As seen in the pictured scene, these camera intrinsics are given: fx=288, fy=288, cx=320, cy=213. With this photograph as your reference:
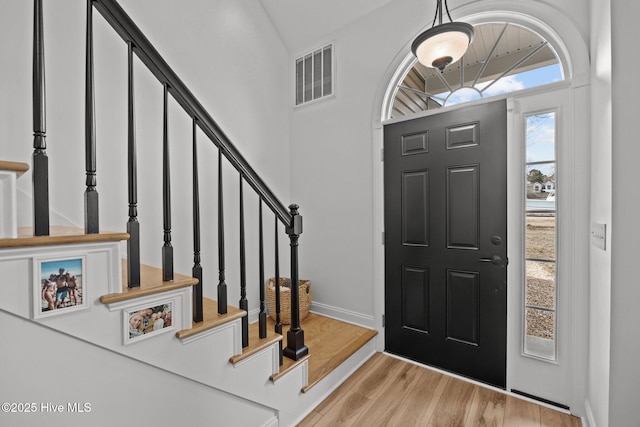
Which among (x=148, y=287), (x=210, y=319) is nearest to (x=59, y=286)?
(x=148, y=287)

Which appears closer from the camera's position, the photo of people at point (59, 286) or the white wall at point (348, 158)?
the photo of people at point (59, 286)

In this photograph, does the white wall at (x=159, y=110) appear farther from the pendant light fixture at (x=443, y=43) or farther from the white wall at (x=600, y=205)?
the white wall at (x=600, y=205)

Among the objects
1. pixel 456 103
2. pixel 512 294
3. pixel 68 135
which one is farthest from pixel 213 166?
pixel 512 294

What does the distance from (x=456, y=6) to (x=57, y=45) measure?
2740mm

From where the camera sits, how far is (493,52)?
84.7 inches

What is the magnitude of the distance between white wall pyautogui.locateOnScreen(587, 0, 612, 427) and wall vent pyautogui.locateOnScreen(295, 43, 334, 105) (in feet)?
6.45

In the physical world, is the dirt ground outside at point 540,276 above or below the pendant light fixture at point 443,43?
below

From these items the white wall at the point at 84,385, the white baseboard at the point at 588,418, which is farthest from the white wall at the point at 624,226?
the white wall at the point at 84,385

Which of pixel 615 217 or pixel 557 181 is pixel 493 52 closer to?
pixel 557 181

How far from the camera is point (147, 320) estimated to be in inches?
41.9

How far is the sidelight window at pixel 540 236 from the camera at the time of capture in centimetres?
190

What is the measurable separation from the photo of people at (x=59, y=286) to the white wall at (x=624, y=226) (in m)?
2.06

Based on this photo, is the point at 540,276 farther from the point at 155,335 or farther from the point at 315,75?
the point at 315,75

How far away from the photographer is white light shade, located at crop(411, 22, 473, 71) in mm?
1555
